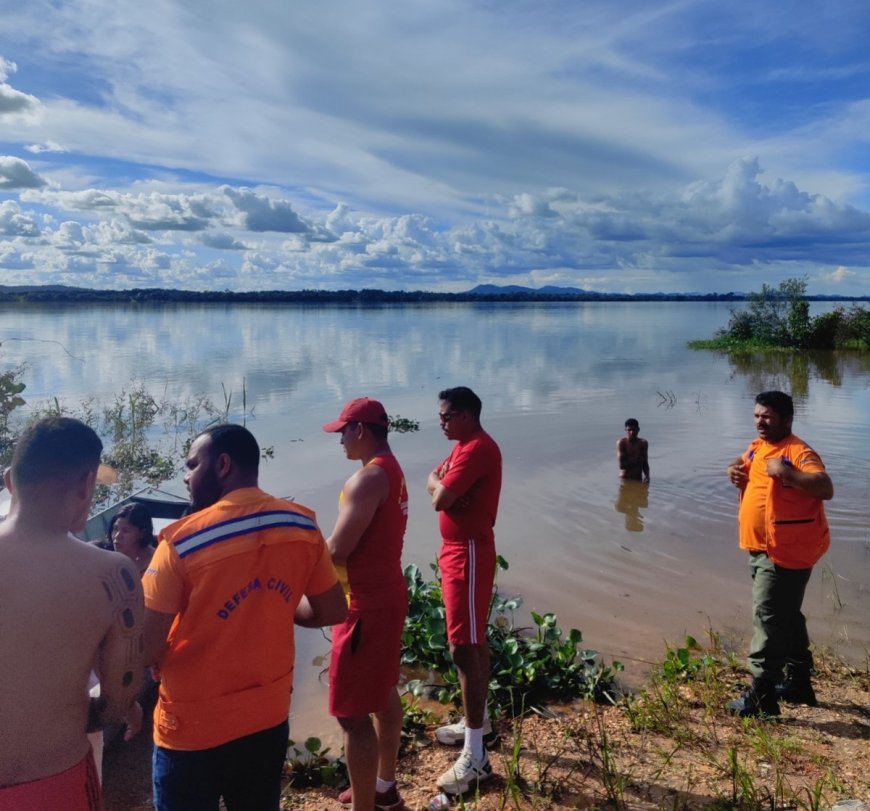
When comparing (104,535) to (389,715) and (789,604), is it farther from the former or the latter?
(789,604)

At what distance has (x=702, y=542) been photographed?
353 inches

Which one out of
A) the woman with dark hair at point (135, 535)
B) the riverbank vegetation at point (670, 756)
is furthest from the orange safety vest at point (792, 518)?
the woman with dark hair at point (135, 535)

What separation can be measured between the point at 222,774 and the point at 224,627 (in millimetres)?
509

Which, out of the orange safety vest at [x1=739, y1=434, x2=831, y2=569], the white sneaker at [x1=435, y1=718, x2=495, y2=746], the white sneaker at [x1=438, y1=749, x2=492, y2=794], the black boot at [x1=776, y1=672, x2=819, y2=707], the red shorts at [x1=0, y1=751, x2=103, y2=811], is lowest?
the white sneaker at [x1=435, y1=718, x2=495, y2=746]

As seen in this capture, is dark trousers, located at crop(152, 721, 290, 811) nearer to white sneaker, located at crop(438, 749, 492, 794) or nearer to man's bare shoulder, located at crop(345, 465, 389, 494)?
man's bare shoulder, located at crop(345, 465, 389, 494)

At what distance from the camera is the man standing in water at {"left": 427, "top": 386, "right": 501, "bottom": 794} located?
12.9 feet

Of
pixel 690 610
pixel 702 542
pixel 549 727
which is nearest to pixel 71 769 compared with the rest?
pixel 549 727

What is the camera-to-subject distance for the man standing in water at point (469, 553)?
3.92 metres

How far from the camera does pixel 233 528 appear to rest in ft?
7.72

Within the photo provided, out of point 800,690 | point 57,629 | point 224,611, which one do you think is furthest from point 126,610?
point 800,690

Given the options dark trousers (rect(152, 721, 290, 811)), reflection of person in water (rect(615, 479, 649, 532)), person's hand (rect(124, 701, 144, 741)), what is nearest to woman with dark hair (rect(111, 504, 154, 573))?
person's hand (rect(124, 701, 144, 741))

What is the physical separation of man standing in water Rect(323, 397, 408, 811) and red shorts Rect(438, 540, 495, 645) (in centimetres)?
63

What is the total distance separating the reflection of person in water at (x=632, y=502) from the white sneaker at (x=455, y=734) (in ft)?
18.7

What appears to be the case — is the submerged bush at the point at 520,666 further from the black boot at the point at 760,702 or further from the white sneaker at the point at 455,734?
the black boot at the point at 760,702
